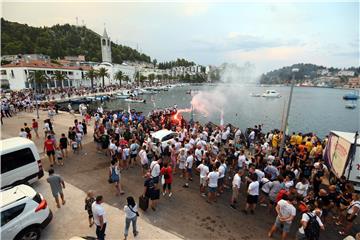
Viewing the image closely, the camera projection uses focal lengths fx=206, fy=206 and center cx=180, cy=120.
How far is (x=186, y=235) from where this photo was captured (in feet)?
23.4

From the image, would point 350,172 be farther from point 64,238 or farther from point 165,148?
point 64,238

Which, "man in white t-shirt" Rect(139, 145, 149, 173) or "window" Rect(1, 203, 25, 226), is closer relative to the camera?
"window" Rect(1, 203, 25, 226)

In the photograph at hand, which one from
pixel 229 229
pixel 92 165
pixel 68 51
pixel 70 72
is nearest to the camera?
pixel 229 229

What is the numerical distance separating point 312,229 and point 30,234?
850 centimetres

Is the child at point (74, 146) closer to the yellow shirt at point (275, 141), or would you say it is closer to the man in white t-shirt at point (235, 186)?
the man in white t-shirt at point (235, 186)

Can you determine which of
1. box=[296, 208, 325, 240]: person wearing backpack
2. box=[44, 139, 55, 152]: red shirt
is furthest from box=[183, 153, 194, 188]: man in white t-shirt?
box=[44, 139, 55, 152]: red shirt

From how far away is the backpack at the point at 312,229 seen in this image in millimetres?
6281

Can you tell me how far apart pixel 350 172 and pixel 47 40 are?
14346cm

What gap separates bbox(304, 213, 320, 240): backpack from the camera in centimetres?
628

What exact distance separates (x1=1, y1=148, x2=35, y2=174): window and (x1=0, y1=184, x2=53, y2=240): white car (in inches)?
90.8

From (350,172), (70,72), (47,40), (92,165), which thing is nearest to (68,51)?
(47,40)

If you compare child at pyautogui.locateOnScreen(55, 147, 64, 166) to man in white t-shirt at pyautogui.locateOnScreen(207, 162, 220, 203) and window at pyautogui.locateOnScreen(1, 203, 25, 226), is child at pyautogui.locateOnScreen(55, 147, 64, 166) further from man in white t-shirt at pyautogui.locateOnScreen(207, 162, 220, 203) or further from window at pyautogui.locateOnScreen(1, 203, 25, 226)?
man in white t-shirt at pyautogui.locateOnScreen(207, 162, 220, 203)

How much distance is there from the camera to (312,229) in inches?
247

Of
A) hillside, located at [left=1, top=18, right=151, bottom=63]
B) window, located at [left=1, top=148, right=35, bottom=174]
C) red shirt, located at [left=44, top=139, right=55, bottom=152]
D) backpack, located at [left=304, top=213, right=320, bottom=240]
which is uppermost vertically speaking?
hillside, located at [left=1, top=18, right=151, bottom=63]
